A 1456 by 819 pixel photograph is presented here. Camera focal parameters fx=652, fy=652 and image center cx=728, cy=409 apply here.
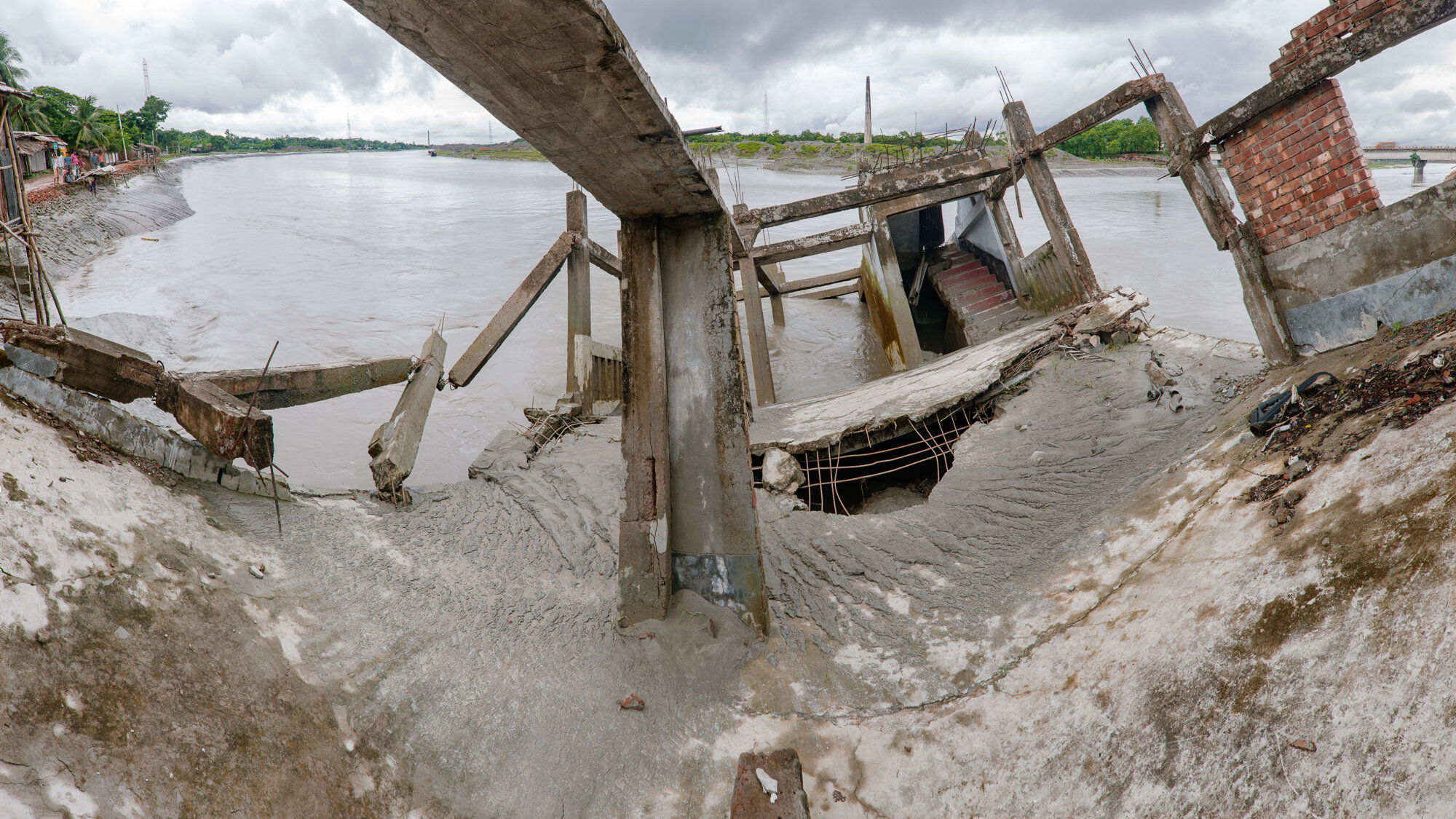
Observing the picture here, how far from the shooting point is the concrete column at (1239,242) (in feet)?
16.1

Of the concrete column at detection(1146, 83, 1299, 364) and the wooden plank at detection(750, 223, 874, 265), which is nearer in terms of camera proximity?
the concrete column at detection(1146, 83, 1299, 364)

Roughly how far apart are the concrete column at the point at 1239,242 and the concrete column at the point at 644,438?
438cm

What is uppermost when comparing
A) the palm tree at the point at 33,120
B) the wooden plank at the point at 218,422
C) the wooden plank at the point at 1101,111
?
the palm tree at the point at 33,120

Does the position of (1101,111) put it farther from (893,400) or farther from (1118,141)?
(1118,141)

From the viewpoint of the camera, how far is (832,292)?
1819 centimetres

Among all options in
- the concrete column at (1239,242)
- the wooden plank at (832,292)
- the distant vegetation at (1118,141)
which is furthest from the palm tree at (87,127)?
the distant vegetation at (1118,141)

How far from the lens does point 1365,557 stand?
2.46 metres

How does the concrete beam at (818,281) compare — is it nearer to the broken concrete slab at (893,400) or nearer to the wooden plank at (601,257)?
the wooden plank at (601,257)

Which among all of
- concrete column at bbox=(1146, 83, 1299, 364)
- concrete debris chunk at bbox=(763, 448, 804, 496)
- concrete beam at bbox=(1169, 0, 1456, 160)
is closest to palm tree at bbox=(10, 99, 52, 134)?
concrete debris chunk at bbox=(763, 448, 804, 496)

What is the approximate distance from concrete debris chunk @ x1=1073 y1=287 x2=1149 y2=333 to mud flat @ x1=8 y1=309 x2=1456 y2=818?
6.32 feet

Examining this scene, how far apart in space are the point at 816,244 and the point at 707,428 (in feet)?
22.0

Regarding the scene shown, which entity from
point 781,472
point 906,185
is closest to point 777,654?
point 781,472

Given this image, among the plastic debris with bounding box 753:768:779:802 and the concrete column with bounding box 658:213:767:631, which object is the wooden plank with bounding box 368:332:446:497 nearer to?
the concrete column with bounding box 658:213:767:631

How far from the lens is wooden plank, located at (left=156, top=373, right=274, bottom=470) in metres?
3.95
